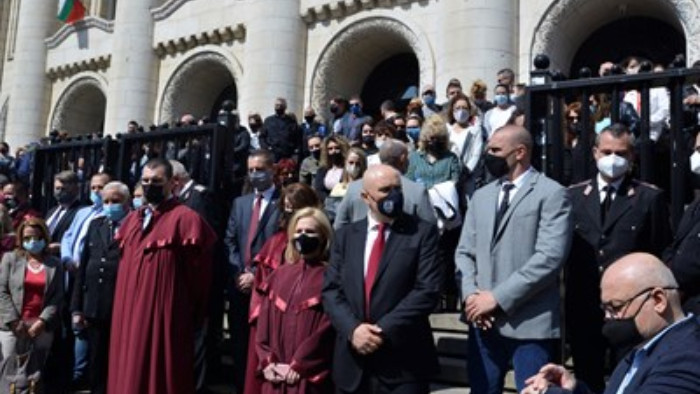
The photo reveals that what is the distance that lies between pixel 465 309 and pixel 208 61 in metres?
17.2

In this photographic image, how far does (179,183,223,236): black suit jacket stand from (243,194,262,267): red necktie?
589 millimetres

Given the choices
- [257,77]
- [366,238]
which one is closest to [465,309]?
[366,238]

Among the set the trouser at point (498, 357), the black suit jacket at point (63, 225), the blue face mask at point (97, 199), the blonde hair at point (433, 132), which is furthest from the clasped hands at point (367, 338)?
the black suit jacket at point (63, 225)

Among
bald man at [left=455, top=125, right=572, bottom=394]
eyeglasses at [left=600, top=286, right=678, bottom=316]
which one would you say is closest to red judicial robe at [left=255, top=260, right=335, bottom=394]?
bald man at [left=455, top=125, right=572, bottom=394]

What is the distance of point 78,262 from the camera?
7.20 metres

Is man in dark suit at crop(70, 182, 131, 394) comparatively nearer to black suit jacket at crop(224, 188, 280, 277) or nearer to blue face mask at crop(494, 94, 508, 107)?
black suit jacket at crop(224, 188, 280, 277)

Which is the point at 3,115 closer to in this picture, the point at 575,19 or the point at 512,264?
the point at 575,19

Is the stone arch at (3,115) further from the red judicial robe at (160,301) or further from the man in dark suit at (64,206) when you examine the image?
the red judicial robe at (160,301)

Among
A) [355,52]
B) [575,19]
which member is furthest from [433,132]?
[355,52]

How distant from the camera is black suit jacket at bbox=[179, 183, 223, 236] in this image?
22.8 ft

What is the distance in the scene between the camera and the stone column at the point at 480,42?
14094mm

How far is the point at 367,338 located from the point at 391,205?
0.84m

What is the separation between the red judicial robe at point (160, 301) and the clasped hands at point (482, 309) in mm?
2448

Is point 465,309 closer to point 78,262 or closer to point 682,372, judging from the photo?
point 682,372
